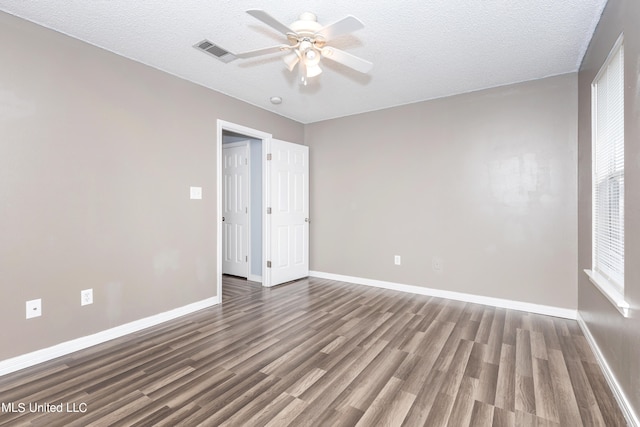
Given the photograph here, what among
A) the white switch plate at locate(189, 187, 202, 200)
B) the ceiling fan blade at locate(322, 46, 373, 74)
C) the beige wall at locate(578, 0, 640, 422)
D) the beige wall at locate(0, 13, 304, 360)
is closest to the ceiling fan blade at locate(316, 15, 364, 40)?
the ceiling fan blade at locate(322, 46, 373, 74)

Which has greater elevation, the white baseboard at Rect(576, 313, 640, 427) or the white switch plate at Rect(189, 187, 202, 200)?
the white switch plate at Rect(189, 187, 202, 200)

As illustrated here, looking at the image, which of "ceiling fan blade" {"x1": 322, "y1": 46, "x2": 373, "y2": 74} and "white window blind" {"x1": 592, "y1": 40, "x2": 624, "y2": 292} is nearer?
"white window blind" {"x1": 592, "y1": 40, "x2": 624, "y2": 292}

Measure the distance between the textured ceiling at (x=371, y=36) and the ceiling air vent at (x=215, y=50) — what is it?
0.06 meters

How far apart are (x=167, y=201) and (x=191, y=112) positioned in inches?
41.0

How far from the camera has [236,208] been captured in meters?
5.11

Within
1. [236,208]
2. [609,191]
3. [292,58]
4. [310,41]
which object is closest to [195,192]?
[236,208]

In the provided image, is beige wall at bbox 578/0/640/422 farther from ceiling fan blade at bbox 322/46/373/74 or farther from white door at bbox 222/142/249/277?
white door at bbox 222/142/249/277

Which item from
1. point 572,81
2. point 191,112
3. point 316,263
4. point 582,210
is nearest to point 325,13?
point 191,112

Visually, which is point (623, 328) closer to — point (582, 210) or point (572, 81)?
point (582, 210)

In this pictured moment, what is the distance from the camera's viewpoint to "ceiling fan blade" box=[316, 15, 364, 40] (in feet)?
5.97

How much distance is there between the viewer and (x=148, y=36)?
253cm

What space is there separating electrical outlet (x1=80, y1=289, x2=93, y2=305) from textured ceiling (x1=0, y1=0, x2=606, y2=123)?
213 centimetres

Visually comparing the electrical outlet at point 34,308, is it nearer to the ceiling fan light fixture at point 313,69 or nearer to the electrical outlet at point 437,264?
the ceiling fan light fixture at point 313,69

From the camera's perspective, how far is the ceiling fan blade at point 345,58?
2.28 m
